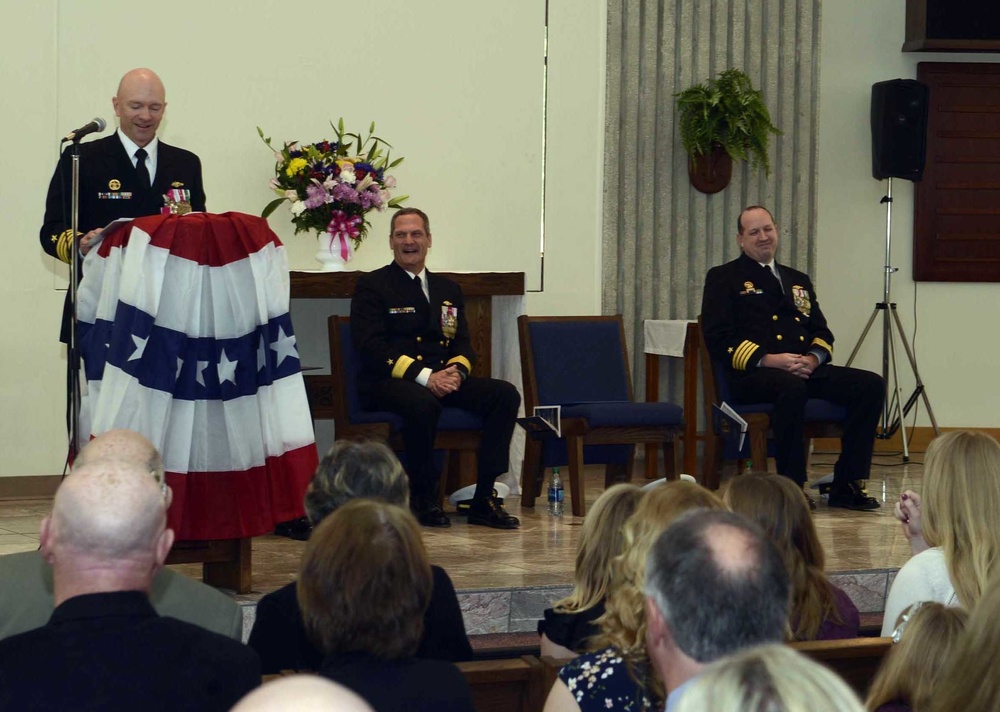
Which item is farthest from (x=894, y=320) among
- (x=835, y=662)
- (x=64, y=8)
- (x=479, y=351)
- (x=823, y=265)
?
(x=835, y=662)

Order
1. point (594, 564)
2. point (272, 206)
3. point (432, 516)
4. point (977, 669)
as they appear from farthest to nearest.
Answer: point (272, 206) < point (432, 516) < point (594, 564) < point (977, 669)

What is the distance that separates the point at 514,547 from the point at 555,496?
0.98m

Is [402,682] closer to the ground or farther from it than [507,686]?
farther from it

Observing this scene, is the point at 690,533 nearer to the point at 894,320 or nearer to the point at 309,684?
the point at 309,684

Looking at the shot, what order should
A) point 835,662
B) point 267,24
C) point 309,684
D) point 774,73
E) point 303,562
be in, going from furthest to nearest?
point 774,73 → point 267,24 → point 835,662 → point 303,562 → point 309,684

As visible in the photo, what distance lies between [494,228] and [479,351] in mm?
896

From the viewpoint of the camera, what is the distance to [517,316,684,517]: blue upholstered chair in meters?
5.66

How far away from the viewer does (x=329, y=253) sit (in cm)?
623

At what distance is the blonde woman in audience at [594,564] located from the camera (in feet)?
8.00

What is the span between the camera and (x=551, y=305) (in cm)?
707

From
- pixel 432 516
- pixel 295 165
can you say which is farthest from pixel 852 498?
pixel 295 165

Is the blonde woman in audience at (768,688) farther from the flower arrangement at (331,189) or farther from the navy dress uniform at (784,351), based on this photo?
the flower arrangement at (331,189)

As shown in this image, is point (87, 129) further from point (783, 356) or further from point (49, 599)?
point (783, 356)

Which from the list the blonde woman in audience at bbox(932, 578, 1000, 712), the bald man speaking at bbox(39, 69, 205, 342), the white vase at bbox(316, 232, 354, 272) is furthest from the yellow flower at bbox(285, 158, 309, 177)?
the blonde woman in audience at bbox(932, 578, 1000, 712)
